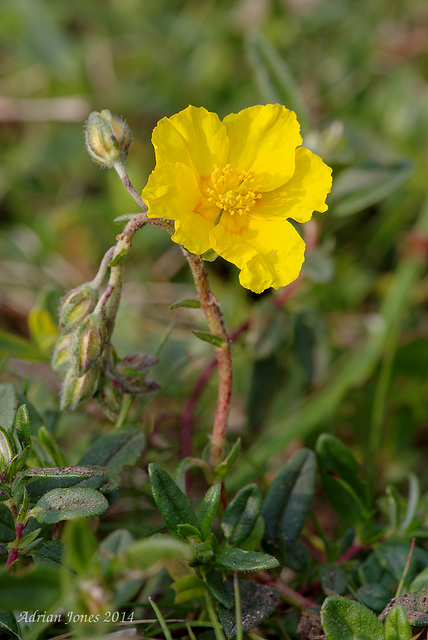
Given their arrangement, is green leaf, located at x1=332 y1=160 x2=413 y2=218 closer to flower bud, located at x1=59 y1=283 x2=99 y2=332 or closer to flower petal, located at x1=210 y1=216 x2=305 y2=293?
flower petal, located at x1=210 y1=216 x2=305 y2=293

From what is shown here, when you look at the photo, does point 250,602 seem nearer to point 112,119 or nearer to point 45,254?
point 112,119

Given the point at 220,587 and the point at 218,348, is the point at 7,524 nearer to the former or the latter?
the point at 220,587

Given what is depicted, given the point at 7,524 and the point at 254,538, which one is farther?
the point at 254,538

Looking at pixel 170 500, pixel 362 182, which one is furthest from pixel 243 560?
pixel 362 182

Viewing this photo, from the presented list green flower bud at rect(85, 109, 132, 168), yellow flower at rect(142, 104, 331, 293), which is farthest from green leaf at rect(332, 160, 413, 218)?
green flower bud at rect(85, 109, 132, 168)

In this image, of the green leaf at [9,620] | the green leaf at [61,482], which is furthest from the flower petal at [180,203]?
the green leaf at [9,620]

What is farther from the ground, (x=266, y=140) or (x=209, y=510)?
(x=266, y=140)

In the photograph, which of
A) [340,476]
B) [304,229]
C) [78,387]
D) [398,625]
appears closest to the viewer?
[398,625]
